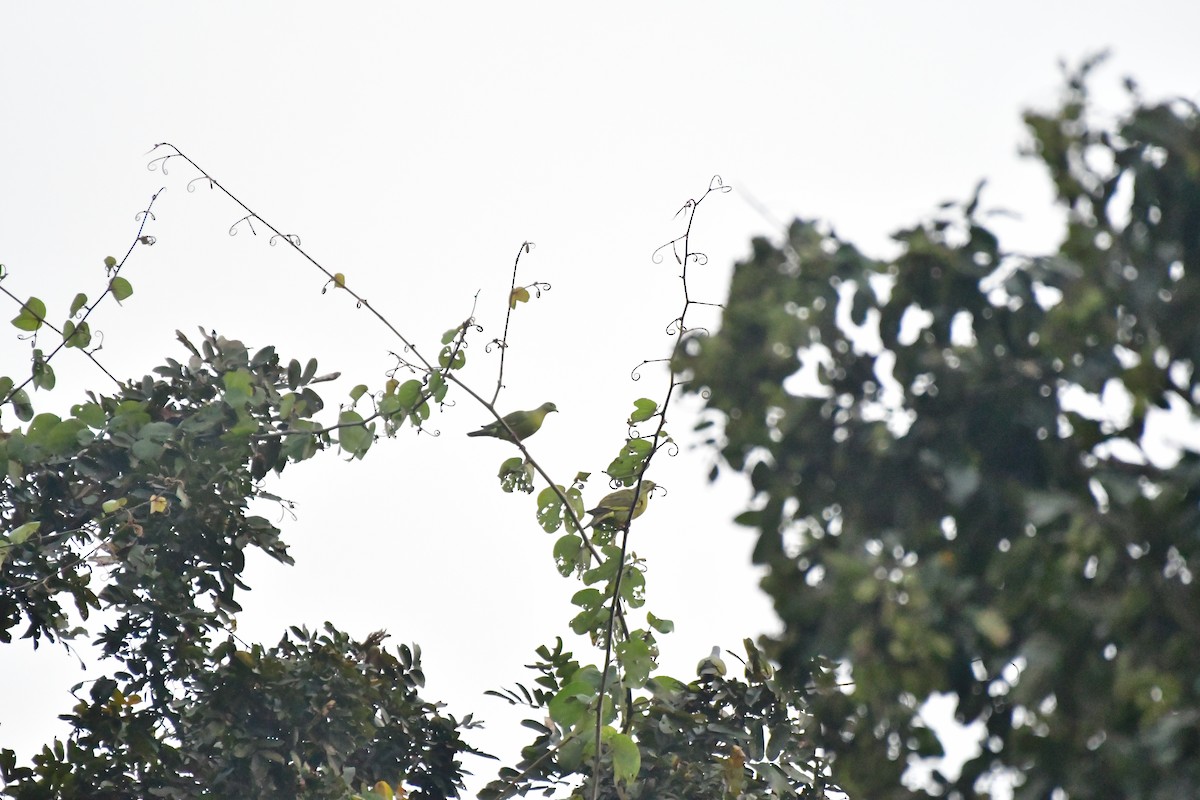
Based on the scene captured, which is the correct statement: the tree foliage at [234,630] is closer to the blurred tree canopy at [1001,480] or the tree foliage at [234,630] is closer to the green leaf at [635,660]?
the green leaf at [635,660]

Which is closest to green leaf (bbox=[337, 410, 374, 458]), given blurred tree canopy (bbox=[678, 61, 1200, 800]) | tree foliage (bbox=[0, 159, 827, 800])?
tree foliage (bbox=[0, 159, 827, 800])

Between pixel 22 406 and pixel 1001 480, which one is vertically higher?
pixel 22 406

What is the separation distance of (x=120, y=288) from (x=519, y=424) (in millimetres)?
1597

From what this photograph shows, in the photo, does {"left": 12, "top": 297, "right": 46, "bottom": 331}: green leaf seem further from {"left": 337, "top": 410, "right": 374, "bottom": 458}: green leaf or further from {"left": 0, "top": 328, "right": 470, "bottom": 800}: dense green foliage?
{"left": 337, "top": 410, "right": 374, "bottom": 458}: green leaf

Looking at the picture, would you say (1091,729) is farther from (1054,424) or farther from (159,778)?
(159,778)

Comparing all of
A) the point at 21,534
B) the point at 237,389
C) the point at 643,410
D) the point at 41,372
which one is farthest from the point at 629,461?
the point at 41,372

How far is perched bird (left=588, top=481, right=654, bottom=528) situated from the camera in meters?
3.11

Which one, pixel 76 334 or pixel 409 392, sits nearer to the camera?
pixel 409 392

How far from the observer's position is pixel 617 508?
3107 millimetres

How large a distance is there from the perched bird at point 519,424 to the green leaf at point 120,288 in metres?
1.47

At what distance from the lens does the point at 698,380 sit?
60.3 inches

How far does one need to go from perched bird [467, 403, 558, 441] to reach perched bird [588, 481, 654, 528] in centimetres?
27

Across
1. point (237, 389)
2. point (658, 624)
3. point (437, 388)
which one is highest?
point (237, 389)

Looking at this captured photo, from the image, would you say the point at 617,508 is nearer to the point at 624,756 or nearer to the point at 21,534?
the point at 624,756
